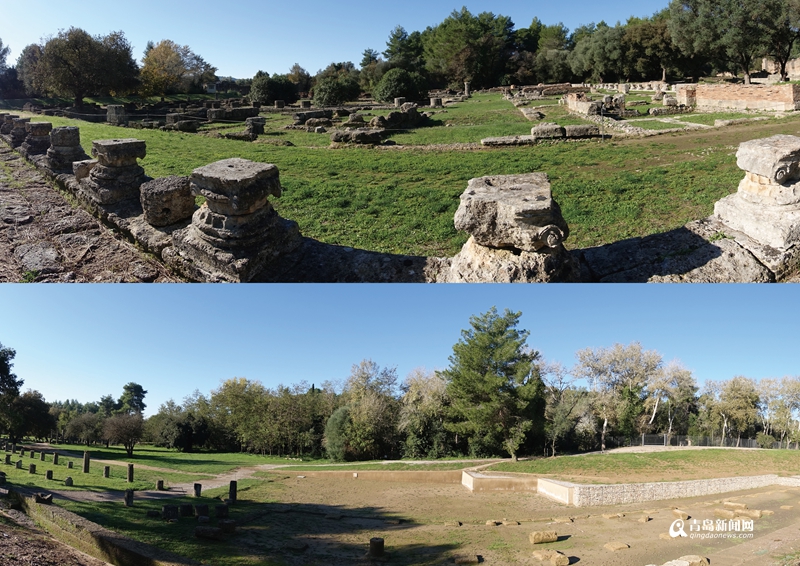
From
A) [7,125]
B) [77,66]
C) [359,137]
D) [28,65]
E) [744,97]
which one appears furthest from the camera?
[28,65]

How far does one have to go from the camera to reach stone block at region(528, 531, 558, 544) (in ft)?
27.1

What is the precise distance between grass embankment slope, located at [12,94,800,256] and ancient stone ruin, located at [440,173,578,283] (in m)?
3.01

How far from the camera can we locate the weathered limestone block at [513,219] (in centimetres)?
506

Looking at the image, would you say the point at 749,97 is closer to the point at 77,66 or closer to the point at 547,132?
the point at 547,132

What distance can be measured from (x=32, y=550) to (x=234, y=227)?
515cm

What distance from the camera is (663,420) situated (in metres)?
30.2

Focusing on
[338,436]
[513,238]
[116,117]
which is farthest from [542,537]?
[116,117]

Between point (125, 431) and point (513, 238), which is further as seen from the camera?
point (125, 431)

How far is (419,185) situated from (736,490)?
12187 mm

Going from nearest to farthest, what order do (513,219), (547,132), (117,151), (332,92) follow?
(513,219) → (117,151) → (547,132) → (332,92)

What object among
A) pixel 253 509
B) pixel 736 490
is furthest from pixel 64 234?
pixel 736 490

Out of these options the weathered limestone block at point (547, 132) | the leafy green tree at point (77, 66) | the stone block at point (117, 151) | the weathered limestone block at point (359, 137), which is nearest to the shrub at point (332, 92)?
the leafy green tree at point (77, 66)

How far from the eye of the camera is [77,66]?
3325cm

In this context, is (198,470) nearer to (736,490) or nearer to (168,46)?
(736,490)
